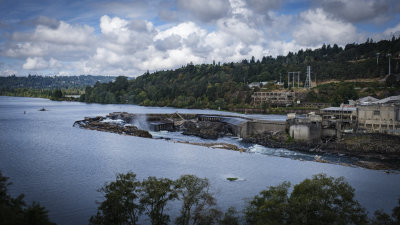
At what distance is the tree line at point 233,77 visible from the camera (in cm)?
10681

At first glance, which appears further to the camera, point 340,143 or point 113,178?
point 340,143

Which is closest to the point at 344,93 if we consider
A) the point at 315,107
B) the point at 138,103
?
the point at 315,107

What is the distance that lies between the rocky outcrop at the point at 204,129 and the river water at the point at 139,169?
7.49 metres

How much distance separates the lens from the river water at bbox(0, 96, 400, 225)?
2305 cm

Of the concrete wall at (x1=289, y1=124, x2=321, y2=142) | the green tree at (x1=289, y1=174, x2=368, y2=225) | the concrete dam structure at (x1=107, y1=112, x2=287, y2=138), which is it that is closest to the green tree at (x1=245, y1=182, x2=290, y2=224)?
the green tree at (x1=289, y1=174, x2=368, y2=225)

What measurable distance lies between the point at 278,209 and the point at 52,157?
29699mm

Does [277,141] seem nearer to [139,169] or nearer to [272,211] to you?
[139,169]

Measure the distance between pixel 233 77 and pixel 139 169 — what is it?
11237 centimetres

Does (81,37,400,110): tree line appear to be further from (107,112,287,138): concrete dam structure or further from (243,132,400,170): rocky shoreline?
(243,132,400,170): rocky shoreline

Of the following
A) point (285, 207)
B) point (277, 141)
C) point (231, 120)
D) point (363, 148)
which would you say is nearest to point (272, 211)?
point (285, 207)

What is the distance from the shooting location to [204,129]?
54.5 meters

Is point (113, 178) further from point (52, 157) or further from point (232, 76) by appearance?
point (232, 76)

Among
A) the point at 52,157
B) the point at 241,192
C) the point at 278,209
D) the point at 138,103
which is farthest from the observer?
the point at 138,103

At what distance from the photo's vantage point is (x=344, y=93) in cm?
8294
